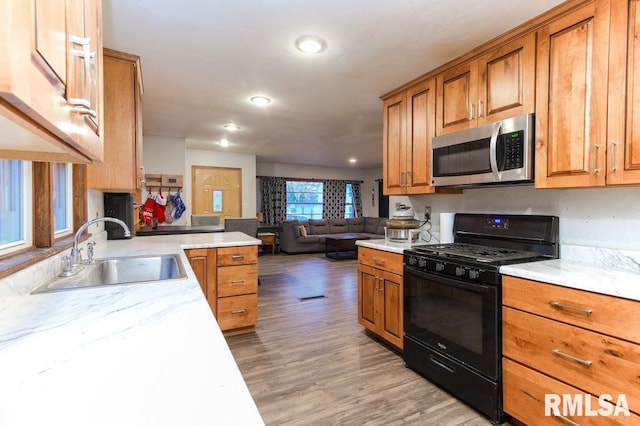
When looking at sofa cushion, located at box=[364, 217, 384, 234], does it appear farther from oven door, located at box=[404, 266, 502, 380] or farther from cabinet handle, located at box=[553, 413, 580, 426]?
cabinet handle, located at box=[553, 413, 580, 426]

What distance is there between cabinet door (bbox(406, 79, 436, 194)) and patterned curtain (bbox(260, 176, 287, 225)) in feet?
19.6

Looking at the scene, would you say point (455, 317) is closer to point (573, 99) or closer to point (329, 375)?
point (329, 375)

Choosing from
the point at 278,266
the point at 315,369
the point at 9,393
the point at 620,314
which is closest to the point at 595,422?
the point at 620,314

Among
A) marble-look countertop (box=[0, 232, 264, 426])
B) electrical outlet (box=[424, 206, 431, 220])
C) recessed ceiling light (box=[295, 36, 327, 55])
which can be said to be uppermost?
recessed ceiling light (box=[295, 36, 327, 55])

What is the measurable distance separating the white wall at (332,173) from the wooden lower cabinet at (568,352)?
740 cm

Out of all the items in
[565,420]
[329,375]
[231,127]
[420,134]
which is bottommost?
[329,375]

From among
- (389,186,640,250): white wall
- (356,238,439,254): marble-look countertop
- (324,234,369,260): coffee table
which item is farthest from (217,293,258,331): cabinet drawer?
(324,234,369,260): coffee table

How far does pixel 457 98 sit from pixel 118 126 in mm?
2482

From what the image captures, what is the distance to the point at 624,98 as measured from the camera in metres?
1.52

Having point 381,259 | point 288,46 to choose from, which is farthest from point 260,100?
point 381,259

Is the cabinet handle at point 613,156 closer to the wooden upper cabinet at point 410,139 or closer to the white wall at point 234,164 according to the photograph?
the wooden upper cabinet at point 410,139

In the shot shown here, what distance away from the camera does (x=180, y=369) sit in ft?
2.14

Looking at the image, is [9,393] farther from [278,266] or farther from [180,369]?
[278,266]

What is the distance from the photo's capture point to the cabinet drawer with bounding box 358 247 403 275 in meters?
2.49
